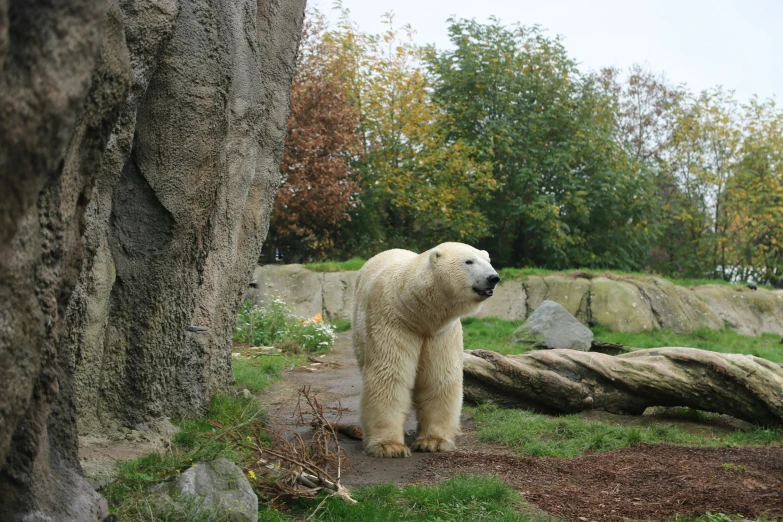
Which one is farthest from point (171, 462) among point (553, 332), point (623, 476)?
point (553, 332)

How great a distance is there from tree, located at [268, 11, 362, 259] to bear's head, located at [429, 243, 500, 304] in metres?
11.4

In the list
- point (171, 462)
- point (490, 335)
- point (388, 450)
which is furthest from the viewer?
point (490, 335)

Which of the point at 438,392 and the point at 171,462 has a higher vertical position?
the point at 438,392

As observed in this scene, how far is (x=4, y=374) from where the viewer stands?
197cm

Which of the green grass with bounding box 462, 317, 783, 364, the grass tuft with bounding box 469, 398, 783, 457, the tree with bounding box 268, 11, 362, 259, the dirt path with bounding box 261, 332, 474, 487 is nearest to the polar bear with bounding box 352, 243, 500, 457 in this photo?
the dirt path with bounding box 261, 332, 474, 487

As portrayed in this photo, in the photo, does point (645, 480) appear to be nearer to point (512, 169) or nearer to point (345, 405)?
point (345, 405)

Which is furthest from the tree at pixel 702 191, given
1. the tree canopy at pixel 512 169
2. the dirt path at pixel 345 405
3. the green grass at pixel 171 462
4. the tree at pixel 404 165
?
the green grass at pixel 171 462

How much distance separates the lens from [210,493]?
12.5ft

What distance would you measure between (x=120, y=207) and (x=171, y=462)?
176cm

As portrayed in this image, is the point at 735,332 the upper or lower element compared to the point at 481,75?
lower

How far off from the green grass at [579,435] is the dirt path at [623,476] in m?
0.19

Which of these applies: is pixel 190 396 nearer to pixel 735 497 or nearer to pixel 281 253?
pixel 735 497

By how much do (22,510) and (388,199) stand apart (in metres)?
17.4

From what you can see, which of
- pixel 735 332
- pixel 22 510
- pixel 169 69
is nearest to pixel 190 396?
pixel 169 69
